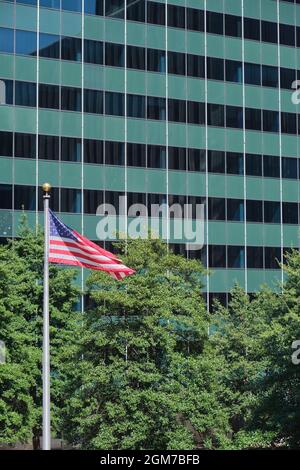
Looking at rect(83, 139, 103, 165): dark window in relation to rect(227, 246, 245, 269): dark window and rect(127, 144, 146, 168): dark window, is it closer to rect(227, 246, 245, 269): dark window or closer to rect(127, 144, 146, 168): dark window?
rect(127, 144, 146, 168): dark window

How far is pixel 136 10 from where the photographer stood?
2539 inches

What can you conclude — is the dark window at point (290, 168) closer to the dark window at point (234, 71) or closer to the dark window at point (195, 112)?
the dark window at point (234, 71)

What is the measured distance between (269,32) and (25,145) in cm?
2429

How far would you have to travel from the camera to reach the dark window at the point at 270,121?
228 feet

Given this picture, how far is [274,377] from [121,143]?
3228 centimetres

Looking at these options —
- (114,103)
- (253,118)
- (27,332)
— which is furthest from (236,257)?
(27,332)

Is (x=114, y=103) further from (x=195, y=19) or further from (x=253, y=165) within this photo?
(x=253, y=165)

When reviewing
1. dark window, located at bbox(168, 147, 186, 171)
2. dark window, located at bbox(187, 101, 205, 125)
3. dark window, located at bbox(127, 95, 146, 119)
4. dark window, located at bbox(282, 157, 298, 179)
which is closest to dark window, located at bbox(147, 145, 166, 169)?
dark window, located at bbox(168, 147, 186, 171)

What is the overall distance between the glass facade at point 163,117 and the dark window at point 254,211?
0.08 metres

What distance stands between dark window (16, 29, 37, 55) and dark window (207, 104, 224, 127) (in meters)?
15.1

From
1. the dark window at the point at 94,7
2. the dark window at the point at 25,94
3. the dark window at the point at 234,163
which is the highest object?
the dark window at the point at 94,7

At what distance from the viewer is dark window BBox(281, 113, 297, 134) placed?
Result: 70125mm

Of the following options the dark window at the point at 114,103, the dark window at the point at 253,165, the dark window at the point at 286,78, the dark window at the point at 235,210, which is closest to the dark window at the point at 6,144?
the dark window at the point at 114,103

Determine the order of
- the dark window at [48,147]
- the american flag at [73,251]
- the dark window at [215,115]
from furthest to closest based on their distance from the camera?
the dark window at [215,115] < the dark window at [48,147] < the american flag at [73,251]
